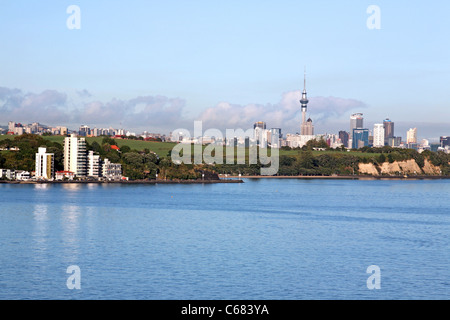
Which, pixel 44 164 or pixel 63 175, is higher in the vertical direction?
pixel 44 164

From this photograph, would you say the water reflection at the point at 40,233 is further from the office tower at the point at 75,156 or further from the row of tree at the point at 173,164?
the row of tree at the point at 173,164

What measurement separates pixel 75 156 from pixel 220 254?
73038mm

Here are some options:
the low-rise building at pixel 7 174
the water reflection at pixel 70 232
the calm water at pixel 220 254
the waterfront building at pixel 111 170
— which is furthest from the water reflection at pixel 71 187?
the calm water at pixel 220 254

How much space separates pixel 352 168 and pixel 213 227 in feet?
380

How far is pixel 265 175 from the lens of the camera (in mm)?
136625

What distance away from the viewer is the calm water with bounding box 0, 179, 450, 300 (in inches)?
741

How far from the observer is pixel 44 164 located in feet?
302

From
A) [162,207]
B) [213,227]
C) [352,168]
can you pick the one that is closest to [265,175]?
[352,168]

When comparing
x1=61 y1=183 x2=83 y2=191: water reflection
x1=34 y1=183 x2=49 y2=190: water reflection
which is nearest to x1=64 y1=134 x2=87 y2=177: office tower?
x1=61 y1=183 x2=83 y2=191: water reflection

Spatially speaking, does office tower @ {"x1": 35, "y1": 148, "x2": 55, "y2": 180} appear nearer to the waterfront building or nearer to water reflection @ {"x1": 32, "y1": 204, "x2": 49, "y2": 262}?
the waterfront building

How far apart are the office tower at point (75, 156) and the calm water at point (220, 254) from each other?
5097cm

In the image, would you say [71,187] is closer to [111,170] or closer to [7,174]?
[7,174]

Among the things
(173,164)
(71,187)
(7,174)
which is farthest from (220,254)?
(173,164)
